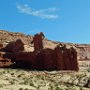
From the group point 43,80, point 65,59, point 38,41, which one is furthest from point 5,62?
point 38,41

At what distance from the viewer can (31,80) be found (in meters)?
40.1

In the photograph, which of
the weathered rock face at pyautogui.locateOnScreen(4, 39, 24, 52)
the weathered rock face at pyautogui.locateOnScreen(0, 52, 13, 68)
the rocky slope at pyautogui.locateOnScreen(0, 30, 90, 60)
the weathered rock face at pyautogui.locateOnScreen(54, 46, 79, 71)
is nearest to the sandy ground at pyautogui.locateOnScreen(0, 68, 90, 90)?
the weathered rock face at pyautogui.locateOnScreen(54, 46, 79, 71)

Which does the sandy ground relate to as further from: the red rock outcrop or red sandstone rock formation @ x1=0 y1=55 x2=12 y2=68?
red sandstone rock formation @ x1=0 y1=55 x2=12 y2=68

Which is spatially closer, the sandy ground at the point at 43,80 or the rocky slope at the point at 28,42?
the sandy ground at the point at 43,80

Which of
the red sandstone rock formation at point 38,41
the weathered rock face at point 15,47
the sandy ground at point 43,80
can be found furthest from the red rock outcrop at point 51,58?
the red sandstone rock formation at point 38,41

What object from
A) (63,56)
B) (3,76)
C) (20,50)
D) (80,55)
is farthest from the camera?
(80,55)

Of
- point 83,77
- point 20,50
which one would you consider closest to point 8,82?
point 83,77

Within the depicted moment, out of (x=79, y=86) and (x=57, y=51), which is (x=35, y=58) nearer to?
(x=57, y=51)

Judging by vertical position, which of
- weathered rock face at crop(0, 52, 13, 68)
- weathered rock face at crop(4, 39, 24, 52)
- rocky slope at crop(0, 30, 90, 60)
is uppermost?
rocky slope at crop(0, 30, 90, 60)

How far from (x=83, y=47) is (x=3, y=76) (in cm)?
5263

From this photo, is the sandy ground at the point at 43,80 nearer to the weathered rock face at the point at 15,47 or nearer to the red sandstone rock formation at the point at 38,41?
the red sandstone rock formation at the point at 38,41

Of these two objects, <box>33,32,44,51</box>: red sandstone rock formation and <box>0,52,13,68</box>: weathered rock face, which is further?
<box>33,32,44,51</box>: red sandstone rock formation

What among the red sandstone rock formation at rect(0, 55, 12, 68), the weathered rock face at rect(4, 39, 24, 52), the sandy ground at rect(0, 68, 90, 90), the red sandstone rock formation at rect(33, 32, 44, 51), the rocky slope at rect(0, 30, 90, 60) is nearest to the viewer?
the sandy ground at rect(0, 68, 90, 90)

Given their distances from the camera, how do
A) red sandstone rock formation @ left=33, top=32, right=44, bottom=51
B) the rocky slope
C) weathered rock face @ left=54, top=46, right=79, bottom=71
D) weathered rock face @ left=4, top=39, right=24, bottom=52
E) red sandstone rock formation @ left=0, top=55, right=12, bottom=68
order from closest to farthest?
1. red sandstone rock formation @ left=0, top=55, right=12, bottom=68
2. weathered rock face @ left=54, top=46, right=79, bottom=71
3. weathered rock face @ left=4, top=39, right=24, bottom=52
4. red sandstone rock formation @ left=33, top=32, right=44, bottom=51
5. the rocky slope
